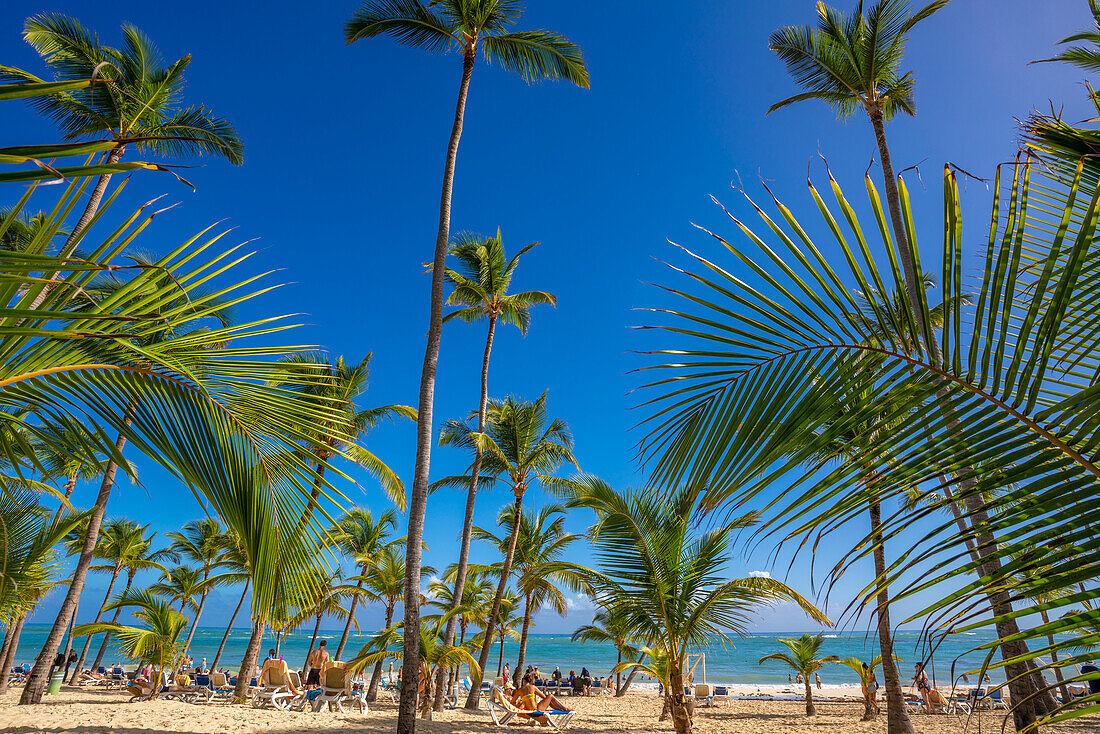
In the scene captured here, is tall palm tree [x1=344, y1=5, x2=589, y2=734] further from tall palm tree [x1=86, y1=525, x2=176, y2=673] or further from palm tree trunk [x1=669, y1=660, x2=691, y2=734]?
tall palm tree [x1=86, y1=525, x2=176, y2=673]

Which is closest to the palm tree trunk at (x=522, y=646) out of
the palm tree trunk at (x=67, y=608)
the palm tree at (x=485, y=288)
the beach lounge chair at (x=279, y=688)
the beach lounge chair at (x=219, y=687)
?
the palm tree at (x=485, y=288)

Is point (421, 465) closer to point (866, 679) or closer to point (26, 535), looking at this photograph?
point (26, 535)

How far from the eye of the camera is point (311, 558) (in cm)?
379

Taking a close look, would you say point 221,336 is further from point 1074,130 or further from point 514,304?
point 514,304

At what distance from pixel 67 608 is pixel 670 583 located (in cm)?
1265

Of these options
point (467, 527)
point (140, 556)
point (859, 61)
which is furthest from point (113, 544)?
point (859, 61)

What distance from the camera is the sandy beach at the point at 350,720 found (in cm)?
957

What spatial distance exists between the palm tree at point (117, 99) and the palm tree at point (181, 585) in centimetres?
1942

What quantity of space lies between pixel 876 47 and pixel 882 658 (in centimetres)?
1115

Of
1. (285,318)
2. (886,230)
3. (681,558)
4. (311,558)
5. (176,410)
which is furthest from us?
(681,558)

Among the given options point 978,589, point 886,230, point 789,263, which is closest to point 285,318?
point 789,263

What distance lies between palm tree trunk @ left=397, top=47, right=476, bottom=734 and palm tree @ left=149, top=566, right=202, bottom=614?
66.1 feet

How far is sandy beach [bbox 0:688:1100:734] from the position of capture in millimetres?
9570

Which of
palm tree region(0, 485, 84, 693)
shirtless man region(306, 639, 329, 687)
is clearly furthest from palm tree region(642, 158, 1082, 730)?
shirtless man region(306, 639, 329, 687)
